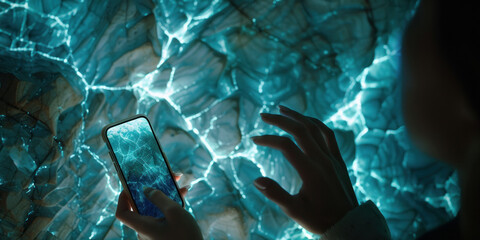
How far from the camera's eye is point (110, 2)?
111 cm

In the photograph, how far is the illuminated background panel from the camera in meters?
1.04

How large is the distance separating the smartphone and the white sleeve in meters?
0.43

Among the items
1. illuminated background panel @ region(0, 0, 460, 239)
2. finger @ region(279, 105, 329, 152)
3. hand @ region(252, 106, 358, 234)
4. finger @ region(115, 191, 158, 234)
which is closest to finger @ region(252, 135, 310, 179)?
hand @ region(252, 106, 358, 234)

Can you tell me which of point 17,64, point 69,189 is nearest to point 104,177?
point 69,189

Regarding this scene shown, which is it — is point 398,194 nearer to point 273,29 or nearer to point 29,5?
point 273,29

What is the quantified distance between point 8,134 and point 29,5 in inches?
15.3

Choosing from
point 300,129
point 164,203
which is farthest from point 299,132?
point 164,203

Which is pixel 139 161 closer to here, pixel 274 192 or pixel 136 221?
pixel 136 221

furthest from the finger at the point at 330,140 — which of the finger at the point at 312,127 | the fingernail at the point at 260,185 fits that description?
the fingernail at the point at 260,185

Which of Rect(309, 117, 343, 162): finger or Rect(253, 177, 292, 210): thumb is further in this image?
Rect(309, 117, 343, 162): finger

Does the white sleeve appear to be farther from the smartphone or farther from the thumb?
the smartphone

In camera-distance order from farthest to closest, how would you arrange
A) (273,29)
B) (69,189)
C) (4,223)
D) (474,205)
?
(273,29) → (69,189) → (4,223) → (474,205)

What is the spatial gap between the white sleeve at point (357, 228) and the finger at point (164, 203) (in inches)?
15.5

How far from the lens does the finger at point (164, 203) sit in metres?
0.79
